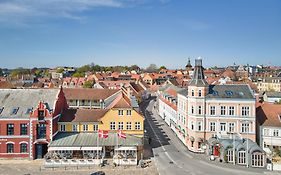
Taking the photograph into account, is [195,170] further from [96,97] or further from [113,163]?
[96,97]

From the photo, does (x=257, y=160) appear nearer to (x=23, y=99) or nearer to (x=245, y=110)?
(x=245, y=110)

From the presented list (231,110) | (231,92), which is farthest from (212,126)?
(231,92)

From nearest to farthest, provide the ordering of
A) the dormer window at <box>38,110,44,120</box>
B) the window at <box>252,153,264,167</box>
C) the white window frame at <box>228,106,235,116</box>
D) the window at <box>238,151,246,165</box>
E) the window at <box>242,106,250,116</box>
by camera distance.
A: the window at <box>252,153,264,167</box>, the window at <box>238,151,246,165</box>, the dormer window at <box>38,110,44,120</box>, the window at <box>242,106,250,116</box>, the white window frame at <box>228,106,235,116</box>

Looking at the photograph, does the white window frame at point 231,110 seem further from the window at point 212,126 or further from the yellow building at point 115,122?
the yellow building at point 115,122

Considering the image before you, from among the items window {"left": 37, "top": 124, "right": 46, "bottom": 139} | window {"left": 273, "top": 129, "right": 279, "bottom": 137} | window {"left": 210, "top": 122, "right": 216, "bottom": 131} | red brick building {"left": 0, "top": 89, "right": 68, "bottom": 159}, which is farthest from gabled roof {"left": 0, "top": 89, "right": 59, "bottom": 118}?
window {"left": 273, "top": 129, "right": 279, "bottom": 137}

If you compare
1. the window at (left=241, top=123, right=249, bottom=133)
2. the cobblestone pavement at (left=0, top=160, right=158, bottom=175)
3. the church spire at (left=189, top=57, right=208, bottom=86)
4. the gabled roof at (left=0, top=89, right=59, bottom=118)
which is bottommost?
the cobblestone pavement at (left=0, top=160, right=158, bottom=175)

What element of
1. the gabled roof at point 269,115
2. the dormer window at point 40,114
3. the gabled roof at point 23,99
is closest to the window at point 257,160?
the gabled roof at point 269,115

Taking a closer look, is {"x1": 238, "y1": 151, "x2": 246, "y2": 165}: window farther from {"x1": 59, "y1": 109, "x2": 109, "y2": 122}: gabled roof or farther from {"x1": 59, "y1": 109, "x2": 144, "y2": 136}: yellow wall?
{"x1": 59, "y1": 109, "x2": 109, "y2": 122}: gabled roof
